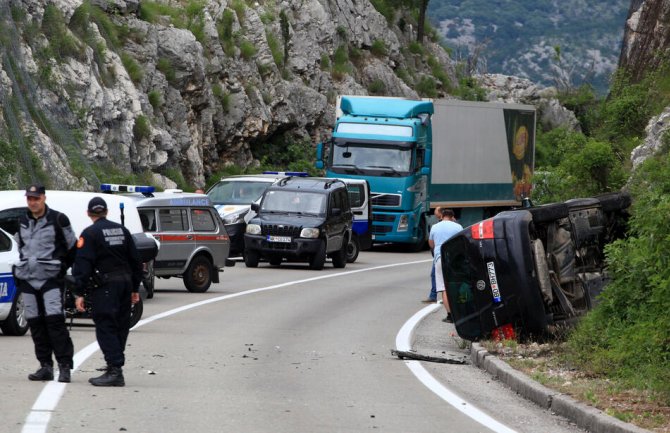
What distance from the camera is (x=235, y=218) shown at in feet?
102

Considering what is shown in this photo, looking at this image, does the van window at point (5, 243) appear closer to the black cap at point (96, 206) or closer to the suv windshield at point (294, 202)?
the black cap at point (96, 206)

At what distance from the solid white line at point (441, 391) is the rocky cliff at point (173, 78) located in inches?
475

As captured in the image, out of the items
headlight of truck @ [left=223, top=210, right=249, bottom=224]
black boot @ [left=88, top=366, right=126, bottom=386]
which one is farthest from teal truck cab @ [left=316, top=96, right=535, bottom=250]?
black boot @ [left=88, top=366, right=126, bottom=386]

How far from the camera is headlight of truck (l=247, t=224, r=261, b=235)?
28781mm

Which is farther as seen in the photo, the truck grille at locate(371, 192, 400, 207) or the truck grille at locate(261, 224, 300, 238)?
the truck grille at locate(371, 192, 400, 207)

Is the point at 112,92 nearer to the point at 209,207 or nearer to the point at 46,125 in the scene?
Result: the point at 46,125

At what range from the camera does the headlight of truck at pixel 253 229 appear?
28781mm

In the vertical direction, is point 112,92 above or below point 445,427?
above

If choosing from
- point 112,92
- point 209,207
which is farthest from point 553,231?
point 112,92

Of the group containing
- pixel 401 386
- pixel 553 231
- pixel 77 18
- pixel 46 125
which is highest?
pixel 77 18

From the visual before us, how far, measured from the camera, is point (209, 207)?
23.4 metres

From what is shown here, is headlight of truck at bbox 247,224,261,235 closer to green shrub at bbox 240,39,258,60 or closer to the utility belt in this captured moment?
the utility belt

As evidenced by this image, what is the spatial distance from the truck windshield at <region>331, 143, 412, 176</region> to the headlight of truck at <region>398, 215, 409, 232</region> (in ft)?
3.99

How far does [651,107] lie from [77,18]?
16.8 metres
